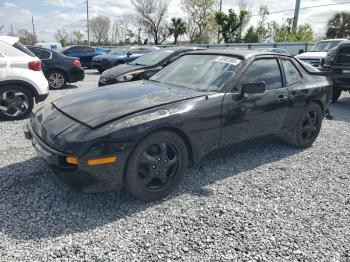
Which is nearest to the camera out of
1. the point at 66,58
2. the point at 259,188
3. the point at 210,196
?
the point at 210,196

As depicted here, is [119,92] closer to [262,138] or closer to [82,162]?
[82,162]

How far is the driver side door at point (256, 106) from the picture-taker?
3473 millimetres

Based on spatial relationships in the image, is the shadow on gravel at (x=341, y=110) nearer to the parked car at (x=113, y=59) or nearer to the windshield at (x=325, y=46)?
the windshield at (x=325, y=46)

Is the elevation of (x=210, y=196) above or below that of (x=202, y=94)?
below

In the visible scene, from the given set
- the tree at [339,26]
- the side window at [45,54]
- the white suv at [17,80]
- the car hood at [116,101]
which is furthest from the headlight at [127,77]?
the tree at [339,26]

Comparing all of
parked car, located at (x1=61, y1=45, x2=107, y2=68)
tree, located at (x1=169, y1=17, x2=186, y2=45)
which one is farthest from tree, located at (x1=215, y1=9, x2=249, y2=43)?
parked car, located at (x1=61, y1=45, x2=107, y2=68)

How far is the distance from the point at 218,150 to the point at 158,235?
133cm

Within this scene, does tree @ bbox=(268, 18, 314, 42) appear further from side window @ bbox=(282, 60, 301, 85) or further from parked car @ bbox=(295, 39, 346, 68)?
side window @ bbox=(282, 60, 301, 85)

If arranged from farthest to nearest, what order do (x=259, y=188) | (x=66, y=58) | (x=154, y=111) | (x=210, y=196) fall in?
(x=66, y=58), (x=259, y=188), (x=210, y=196), (x=154, y=111)

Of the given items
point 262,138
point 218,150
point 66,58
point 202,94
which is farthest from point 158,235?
point 66,58

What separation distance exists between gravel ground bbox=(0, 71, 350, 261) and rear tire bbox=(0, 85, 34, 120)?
2.08m

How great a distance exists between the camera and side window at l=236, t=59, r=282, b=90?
Answer: 12.2 ft

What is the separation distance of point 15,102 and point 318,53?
11055 mm

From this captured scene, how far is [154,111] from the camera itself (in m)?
2.89
